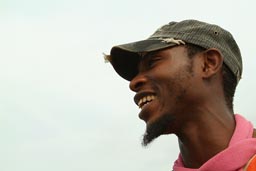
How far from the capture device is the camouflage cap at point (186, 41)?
414cm

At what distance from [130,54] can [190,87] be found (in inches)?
26.3

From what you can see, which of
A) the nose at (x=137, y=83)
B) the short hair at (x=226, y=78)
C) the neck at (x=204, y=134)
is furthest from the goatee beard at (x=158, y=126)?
the short hair at (x=226, y=78)

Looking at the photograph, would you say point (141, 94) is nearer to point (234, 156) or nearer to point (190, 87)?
point (190, 87)

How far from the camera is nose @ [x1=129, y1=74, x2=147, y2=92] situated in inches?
161

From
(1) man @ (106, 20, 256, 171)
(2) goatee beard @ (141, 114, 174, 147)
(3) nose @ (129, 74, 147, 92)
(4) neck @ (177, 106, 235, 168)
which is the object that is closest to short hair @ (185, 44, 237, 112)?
(1) man @ (106, 20, 256, 171)

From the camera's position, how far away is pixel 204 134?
12.9 feet

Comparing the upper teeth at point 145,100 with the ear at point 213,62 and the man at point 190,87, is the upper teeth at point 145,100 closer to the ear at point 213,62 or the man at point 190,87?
the man at point 190,87

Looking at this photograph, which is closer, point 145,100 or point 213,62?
point 145,100

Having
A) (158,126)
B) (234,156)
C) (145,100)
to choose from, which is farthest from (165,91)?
(234,156)

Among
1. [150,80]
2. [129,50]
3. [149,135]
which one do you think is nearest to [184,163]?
[149,135]

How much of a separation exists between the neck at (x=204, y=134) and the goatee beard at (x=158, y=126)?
0.15m

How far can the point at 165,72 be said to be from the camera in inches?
158

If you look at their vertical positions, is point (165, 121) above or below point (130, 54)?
below

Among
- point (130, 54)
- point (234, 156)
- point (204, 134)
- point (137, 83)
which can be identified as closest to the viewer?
point (234, 156)
